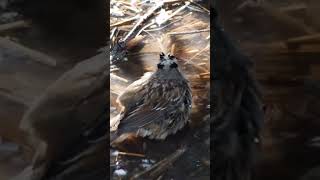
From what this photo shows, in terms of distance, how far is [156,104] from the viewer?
93.7 inches

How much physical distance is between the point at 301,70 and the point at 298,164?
19.7 inches

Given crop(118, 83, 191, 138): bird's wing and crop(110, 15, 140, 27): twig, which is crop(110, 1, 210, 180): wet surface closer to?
crop(118, 83, 191, 138): bird's wing

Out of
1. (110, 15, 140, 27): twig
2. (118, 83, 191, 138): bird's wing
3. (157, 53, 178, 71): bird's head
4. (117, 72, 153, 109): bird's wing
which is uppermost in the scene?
(110, 15, 140, 27): twig

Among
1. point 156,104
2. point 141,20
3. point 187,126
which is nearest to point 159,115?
point 156,104

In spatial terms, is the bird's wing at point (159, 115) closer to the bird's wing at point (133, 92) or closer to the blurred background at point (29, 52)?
the bird's wing at point (133, 92)

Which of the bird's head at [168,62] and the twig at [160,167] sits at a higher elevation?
the bird's head at [168,62]

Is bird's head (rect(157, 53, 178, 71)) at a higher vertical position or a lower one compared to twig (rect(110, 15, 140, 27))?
lower

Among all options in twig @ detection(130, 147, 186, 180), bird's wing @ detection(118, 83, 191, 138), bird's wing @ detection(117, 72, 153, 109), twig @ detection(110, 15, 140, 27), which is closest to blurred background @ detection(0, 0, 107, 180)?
twig @ detection(110, 15, 140, 27)

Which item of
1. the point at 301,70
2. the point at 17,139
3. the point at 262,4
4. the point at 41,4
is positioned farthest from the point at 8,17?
the point at 301,70

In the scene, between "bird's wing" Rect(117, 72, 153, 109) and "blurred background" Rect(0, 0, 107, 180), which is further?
"bird's wing" Rect(117, 72, 153, 109)

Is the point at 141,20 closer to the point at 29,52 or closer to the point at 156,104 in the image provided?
the point at 156,104

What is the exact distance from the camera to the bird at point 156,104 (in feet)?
7.77

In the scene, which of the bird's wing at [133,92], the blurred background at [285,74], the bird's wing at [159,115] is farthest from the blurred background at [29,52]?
the blurred background at [285,74]

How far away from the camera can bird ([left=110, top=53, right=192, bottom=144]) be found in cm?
237
